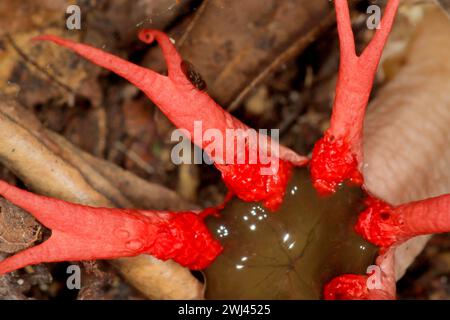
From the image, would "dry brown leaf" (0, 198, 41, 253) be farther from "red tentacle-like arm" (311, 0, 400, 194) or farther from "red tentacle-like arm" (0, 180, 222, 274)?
"red tentacle-like arm" (311, 0, 400, 194)

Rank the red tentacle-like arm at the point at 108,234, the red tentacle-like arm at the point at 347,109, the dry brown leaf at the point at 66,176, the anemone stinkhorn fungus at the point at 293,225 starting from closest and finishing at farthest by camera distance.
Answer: the red tentacle-like arm at the point at 108,234, the red tentacle-like arm at the point at 347,109, the anemone stinkhorn fungus at the point at 293,225, the dry brown leaf at the point at 66,176

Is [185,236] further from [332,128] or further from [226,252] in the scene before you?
[332,128]

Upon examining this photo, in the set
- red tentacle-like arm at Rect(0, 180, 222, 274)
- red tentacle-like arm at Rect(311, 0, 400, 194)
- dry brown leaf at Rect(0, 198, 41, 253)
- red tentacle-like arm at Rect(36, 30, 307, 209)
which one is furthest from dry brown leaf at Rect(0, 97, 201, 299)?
red tentacle-like arm at Rect(311, 0, 400, 194)

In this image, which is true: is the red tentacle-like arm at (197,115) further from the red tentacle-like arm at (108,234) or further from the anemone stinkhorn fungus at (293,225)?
the red tentacle-like arm at (108,234)

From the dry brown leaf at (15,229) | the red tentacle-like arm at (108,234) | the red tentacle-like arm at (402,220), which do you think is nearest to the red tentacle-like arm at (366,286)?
the red tentacle-like arm at (402,220)
